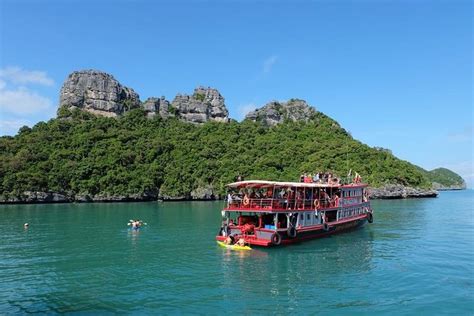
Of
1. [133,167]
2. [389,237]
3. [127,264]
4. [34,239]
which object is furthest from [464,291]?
[133,167]

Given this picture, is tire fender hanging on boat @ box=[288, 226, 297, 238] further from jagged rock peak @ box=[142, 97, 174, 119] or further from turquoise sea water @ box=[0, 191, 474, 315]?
jagged rock peak @ box=[142, 97, 174, 119]

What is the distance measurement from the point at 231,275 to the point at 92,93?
140 meters

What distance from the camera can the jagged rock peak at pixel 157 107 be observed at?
156 metres

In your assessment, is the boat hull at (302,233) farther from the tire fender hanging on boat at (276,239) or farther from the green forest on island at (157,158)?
the green forest on island at (157,158)

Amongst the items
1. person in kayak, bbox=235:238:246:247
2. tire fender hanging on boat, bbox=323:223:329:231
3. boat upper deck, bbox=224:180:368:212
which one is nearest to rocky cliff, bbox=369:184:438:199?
boat upper deck, bbox=224:180:368:212

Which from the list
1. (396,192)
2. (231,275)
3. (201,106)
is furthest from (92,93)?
(231,275)

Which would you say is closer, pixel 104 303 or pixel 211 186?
pixel 104 303

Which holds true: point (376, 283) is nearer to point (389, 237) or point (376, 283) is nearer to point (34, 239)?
point (389, 237)

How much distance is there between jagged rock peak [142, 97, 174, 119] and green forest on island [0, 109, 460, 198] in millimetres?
7876

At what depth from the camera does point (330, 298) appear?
1925 centimetres

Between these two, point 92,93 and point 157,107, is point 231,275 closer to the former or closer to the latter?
point 92,93

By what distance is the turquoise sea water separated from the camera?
60.3 feet

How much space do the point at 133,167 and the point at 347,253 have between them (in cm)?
9366

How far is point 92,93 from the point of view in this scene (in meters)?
148
